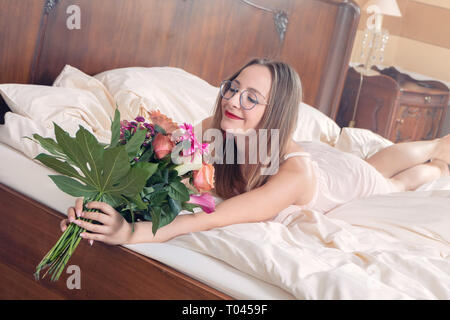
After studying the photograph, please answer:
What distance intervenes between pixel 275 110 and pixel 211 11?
111cm

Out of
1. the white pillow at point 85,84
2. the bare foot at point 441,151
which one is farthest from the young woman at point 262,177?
the bare foot at point 441,151

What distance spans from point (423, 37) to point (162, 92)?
10.6 feet

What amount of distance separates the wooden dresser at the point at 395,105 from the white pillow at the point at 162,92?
195 centimetres

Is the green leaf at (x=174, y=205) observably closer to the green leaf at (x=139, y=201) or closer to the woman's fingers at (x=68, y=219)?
the green leaf at (x=139, y=201)

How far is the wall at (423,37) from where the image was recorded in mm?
4613

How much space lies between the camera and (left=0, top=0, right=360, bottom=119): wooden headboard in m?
1.93

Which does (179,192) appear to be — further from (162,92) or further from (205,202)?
(162,92)

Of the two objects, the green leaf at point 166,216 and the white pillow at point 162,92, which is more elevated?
the white pillow at point 162,92

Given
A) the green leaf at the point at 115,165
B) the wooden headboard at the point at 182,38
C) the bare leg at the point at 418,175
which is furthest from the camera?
the bare leg at the point at 418,175

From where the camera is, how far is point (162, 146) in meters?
1.20

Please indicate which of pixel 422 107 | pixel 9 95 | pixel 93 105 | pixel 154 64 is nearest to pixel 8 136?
pixel 9 95

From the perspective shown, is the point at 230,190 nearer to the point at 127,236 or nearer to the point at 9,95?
the point at 127,236

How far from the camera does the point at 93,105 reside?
6.26 feet

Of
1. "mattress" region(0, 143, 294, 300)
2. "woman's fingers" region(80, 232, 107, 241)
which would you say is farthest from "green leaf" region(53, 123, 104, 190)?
"mattress" region(0, 143, 294, 300)
